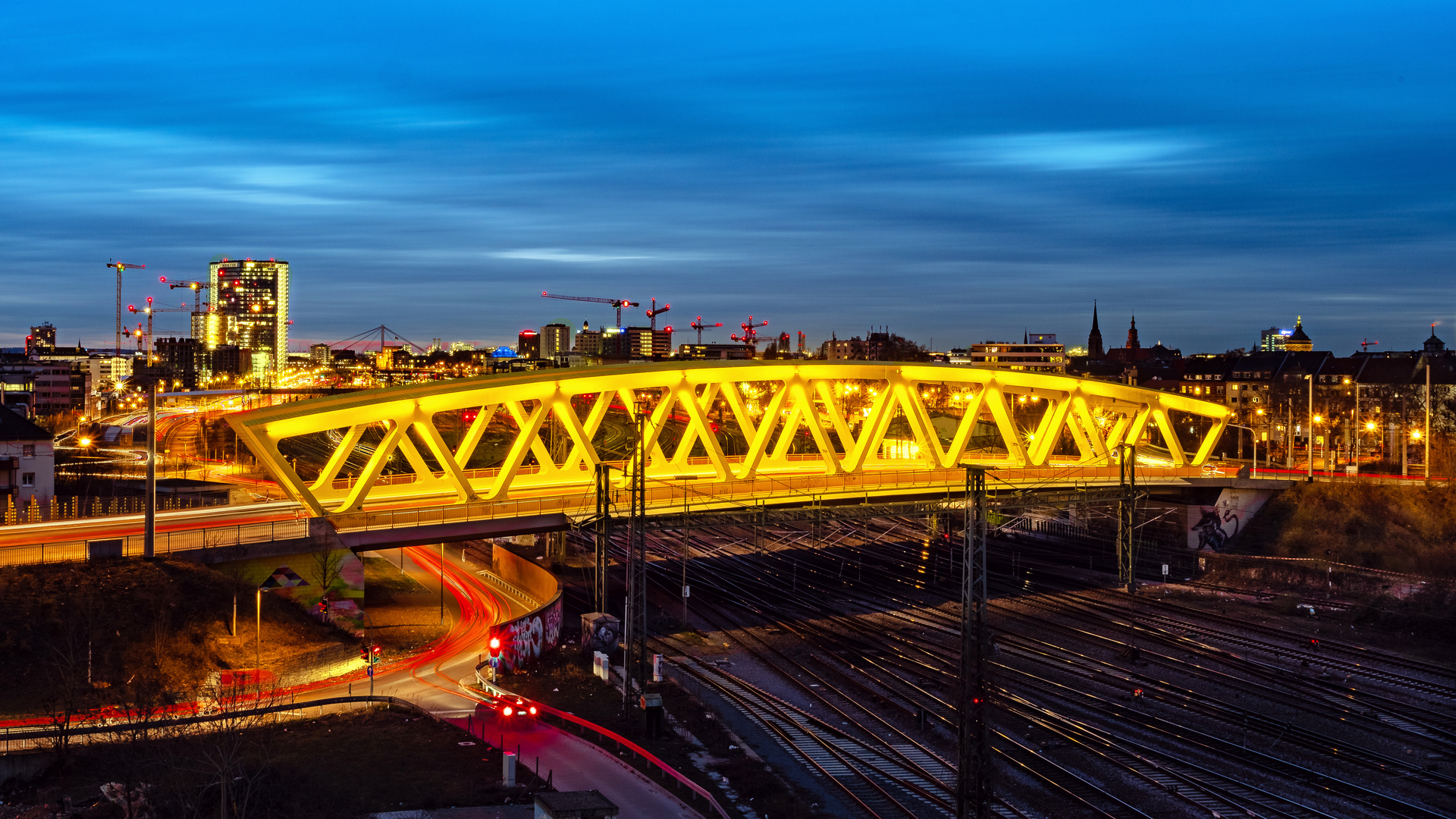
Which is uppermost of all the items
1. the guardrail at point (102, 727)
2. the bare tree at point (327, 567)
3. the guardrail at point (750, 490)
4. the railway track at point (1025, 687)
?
the guardrail at point (750, 490)

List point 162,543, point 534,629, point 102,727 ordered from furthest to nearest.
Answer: point 162,543
point 534,629
point 102,727

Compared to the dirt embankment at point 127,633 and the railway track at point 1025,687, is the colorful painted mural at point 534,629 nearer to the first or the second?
the dirt embankment at point 127,633

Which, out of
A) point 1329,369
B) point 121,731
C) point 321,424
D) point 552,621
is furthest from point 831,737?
point 1329,369

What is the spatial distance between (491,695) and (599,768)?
716 cm

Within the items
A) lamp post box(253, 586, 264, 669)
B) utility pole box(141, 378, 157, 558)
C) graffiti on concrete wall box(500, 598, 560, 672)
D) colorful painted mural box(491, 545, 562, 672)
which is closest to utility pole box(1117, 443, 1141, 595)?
colorful painted mural box(491, 545, 562, 672)

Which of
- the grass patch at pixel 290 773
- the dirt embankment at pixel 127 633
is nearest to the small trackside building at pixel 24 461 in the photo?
the dirt embankment at pixel 127 633

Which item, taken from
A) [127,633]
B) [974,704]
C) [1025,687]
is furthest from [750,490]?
[974,704]

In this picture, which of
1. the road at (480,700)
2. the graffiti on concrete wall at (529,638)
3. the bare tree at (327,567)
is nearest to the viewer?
the road at (480,700)

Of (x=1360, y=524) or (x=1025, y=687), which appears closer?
(x=1025, y=687)

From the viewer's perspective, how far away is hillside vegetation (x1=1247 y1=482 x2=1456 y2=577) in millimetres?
60406

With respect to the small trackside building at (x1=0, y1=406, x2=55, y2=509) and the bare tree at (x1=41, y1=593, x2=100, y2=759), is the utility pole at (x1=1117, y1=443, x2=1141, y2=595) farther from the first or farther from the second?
the small trackside building at (x1=0, y1=406, x2=55, y2=509)

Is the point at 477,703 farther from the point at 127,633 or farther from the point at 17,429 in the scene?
the point at 17,429

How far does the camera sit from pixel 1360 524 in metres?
65.5

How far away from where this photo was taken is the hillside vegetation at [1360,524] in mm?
60406
